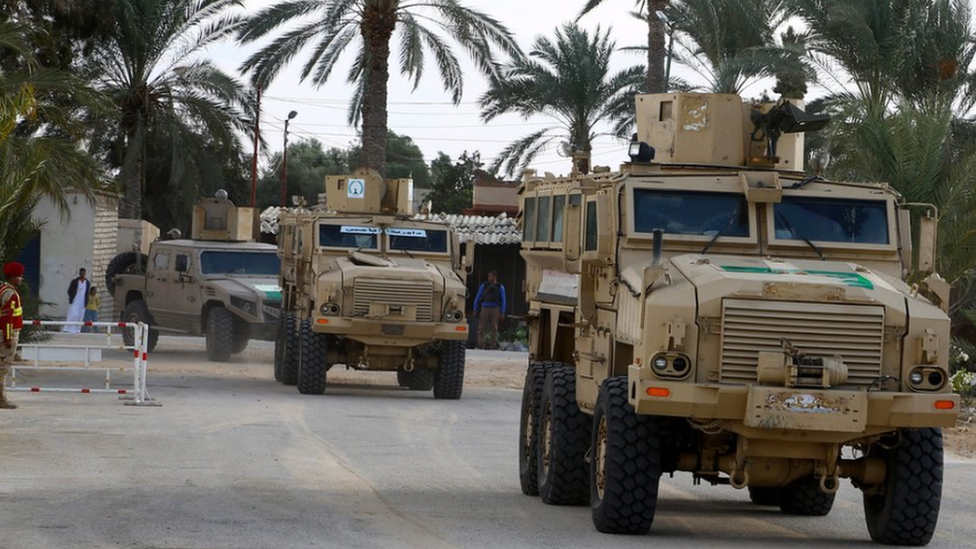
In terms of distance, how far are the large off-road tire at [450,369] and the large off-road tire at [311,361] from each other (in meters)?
1.43

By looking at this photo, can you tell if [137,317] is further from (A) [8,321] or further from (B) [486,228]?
(A) [8,321]

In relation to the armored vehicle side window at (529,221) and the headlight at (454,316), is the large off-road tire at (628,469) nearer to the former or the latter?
the armored vehicle side window at (529,221)

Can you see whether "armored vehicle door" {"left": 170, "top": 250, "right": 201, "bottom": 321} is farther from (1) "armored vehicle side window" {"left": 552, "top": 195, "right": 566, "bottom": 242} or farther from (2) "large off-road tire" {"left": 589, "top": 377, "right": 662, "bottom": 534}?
(2) "large off-road tire" {"left": 589, "top": 377, "right": 662, "bottom": 534}

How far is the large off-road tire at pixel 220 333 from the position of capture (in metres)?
26.4

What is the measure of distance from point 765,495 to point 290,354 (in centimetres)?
1125

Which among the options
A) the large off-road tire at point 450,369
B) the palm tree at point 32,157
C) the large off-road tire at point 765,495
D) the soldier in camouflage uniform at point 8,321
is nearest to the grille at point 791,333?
the large off-road tire at point 765,495

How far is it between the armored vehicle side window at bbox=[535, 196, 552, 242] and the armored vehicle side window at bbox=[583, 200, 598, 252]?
1212mm

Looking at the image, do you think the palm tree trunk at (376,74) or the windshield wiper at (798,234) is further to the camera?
the palm tree trunk at (376,74)

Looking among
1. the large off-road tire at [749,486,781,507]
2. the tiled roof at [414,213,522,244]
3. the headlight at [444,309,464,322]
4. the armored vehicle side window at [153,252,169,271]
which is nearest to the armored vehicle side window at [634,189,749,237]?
the large off-road tire at [749,486,781,507]

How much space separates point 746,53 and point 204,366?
10.8 m

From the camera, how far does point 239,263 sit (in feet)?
89.8

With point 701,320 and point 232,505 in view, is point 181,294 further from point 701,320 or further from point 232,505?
point 701,320

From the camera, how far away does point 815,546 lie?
9875 millimetres

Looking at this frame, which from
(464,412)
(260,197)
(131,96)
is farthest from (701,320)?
(260,197)
